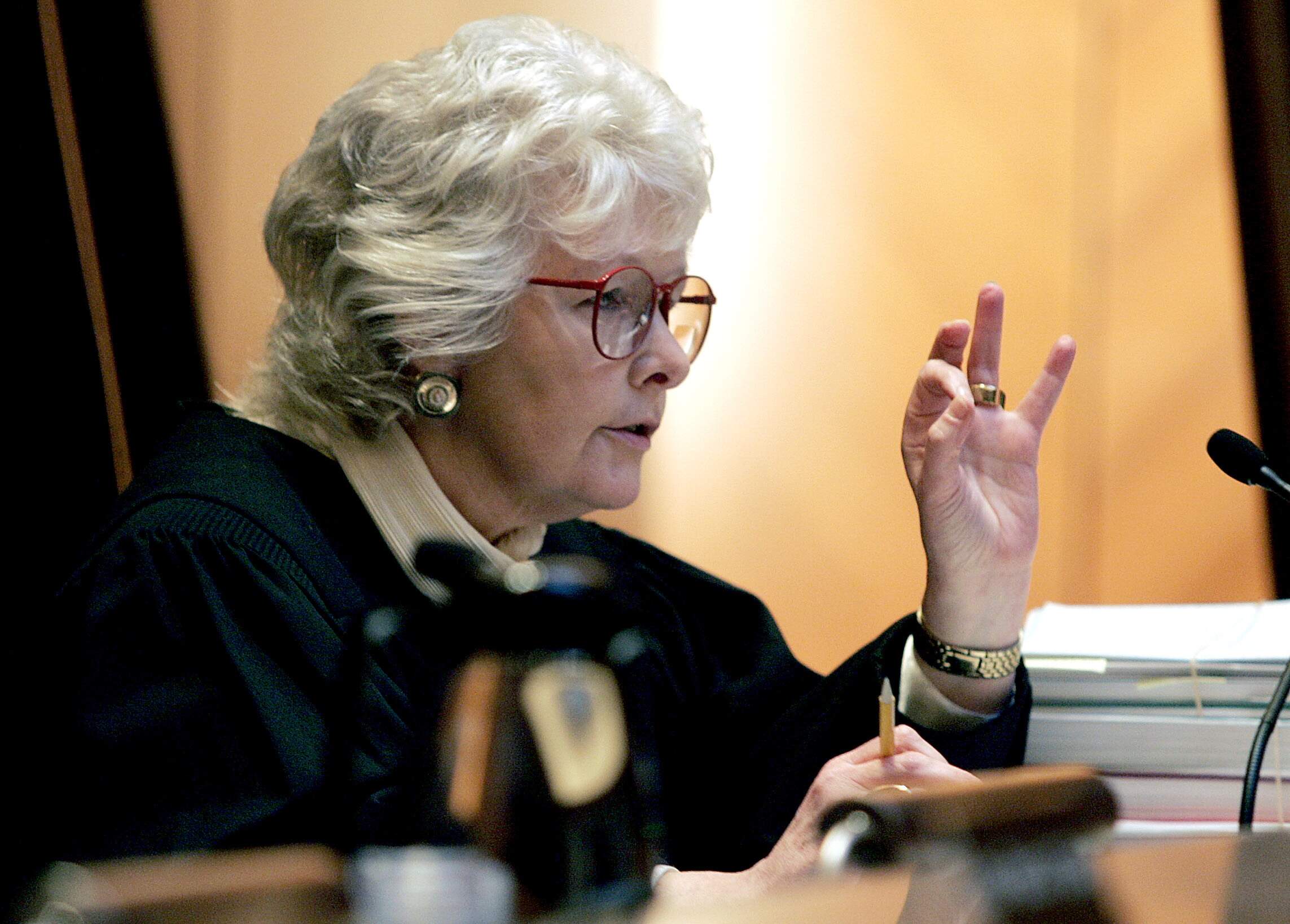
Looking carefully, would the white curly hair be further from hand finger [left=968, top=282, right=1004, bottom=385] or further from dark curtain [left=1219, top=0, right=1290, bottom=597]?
dark curtain [left=1219, top=0, right=1290, bottom=597]

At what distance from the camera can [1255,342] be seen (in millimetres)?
2318

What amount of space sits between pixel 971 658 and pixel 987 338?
353mm

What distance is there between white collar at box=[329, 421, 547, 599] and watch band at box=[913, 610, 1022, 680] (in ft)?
1.54

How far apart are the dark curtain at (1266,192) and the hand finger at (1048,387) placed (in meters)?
1.13

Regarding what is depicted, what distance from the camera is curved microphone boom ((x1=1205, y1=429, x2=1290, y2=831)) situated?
3.62ft

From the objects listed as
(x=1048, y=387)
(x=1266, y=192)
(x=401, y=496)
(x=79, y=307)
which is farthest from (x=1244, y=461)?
(x=1266, y=192)

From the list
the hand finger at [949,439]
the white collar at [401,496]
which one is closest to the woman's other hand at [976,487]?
the hand finger at [949,439]

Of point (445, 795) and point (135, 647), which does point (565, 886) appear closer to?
point (445, 795)

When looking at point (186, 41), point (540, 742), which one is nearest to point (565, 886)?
point (540, 742)

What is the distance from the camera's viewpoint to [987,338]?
4.46 ft

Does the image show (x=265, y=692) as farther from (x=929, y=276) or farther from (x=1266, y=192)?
(x=1266, y=192)

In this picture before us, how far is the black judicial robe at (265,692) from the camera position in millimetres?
962

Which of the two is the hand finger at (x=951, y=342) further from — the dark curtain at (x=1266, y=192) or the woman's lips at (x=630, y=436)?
the dark curtain at (x=1266, y=192)

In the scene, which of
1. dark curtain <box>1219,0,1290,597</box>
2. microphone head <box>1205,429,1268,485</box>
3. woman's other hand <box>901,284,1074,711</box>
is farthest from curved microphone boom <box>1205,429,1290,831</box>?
dark curtain <box>1219,0,1290,597</box>
